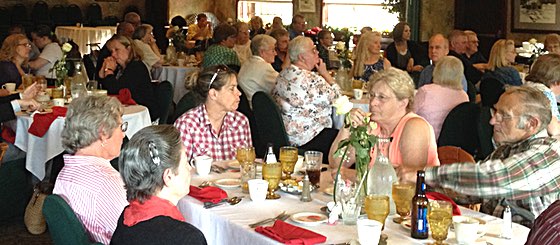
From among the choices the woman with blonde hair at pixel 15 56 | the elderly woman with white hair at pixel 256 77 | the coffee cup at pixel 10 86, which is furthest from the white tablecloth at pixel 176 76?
the coffee cup at pixel 10 86

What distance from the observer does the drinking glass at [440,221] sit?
271cm

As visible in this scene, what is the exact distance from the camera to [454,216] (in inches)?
118

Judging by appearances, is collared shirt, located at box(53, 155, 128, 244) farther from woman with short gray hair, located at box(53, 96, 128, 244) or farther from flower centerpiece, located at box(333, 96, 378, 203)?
flower centerpiece, located at box(333, 96, 378, 203)

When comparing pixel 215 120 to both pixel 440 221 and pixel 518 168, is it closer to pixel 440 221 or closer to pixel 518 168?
pixel 518 168

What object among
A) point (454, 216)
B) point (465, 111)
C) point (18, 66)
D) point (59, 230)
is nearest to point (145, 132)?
point (59, 230)

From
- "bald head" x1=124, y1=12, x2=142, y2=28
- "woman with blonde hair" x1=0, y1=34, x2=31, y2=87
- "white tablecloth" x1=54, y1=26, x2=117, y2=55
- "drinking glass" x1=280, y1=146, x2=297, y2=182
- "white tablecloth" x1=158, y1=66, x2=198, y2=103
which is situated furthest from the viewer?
"white tablecloth" x1=54, y1=26, x2=117, y2=55

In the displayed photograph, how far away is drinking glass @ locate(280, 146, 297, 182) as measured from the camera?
3.64 metres

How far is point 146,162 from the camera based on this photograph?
2.49m

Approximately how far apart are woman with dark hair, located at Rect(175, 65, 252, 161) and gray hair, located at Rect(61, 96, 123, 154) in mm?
1004

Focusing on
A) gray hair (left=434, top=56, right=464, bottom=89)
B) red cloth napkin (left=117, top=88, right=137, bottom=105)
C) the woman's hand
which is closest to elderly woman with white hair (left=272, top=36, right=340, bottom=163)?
gray hair (left=434, top=56, right=464, bottom=89)

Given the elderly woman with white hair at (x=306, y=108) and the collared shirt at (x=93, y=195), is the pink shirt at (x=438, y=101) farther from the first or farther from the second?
the collared shirt at (x=93, y=195)

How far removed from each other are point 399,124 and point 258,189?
0.97m

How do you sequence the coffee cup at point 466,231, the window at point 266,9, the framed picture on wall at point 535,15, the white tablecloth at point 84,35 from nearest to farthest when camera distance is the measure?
1. the coffee cup at point 466,231
2. the framed picture on wall at point 535,15
3. the white tablecloth at point 84,35
4. the window at point 266,9

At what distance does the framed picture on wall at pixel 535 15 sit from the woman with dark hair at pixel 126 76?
6654 mm
